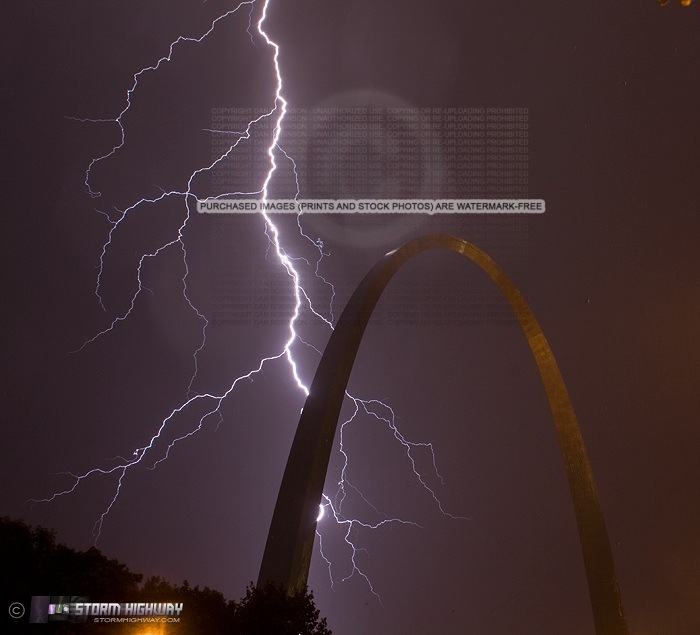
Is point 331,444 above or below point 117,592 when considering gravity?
above

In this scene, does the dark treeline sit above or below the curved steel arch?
below

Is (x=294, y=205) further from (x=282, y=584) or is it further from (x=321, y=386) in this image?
(x=282, y=584)

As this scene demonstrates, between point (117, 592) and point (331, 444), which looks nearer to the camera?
point (117, 592)

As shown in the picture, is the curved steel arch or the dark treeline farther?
the curved steel arch

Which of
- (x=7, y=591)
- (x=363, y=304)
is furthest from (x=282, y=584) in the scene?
(x=363, y=304)
